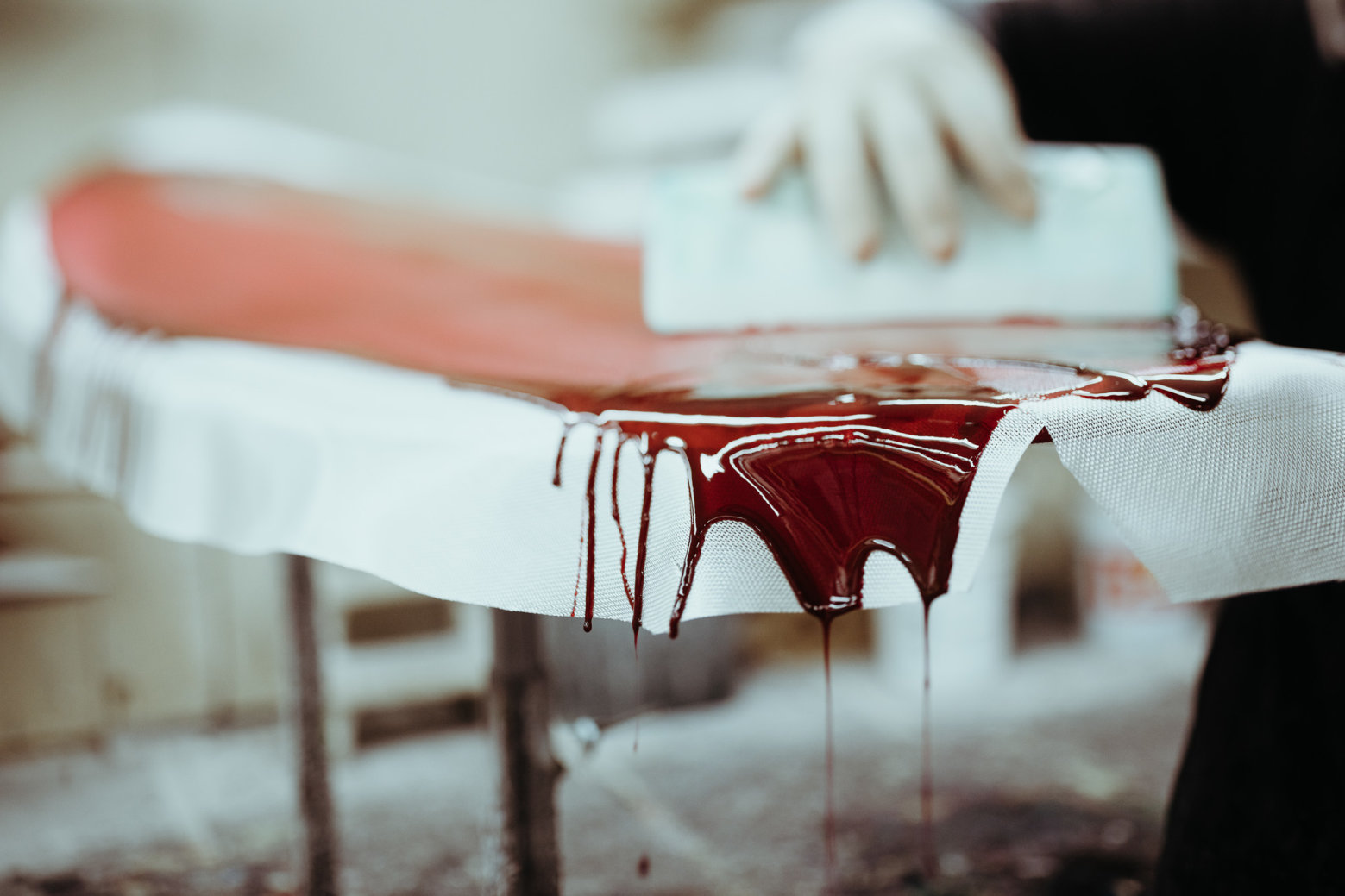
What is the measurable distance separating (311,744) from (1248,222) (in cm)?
117

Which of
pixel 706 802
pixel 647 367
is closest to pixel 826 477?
pixel 647 367

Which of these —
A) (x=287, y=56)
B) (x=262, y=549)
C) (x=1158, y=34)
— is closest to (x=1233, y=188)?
(x=1158, y=34)

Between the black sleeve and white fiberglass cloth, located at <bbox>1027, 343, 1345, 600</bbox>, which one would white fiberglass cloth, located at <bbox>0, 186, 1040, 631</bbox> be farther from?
the black sleeve

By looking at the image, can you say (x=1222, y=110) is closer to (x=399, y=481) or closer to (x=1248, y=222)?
(x=1248, y=222)

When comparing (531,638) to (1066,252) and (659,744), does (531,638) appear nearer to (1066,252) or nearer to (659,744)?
(1066,252)

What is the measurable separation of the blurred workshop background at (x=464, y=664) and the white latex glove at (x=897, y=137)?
21.3 inches

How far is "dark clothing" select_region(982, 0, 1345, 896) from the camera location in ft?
2.18

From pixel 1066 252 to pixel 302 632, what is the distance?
882mm

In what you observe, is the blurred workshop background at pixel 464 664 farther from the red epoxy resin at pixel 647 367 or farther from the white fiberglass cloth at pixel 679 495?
the white fiberglass cloth at pixel 679 495

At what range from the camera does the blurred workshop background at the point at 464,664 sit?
4.74ft

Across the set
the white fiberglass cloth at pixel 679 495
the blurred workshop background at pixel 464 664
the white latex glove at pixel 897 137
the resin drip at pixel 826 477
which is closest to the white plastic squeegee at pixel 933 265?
the white latex glove at pixel 897 137

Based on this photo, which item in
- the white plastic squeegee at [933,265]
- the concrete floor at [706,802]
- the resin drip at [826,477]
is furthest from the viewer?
the concrete floor at [706,802]

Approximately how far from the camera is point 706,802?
5.15 ft

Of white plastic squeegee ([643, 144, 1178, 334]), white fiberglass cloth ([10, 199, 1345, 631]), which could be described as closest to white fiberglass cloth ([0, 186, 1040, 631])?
white fiberglass cloth ([10, 199, 1345, 631])
